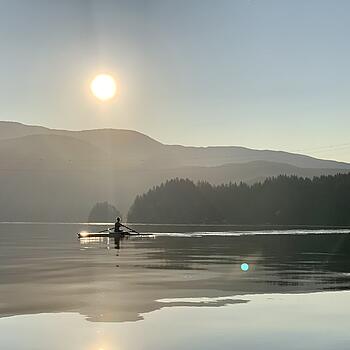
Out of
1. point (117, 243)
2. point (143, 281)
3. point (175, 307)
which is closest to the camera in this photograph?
point (175, 307)

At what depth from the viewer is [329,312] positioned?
29703 millimetres

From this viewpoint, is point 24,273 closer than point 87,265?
Yes

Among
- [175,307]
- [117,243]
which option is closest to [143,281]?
[175,307]

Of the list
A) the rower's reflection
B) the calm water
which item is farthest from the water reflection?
the rower's reflection

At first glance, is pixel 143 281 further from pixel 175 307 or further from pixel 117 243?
pixel 117 243

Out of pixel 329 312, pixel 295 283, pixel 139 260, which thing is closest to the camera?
pixel 329 312

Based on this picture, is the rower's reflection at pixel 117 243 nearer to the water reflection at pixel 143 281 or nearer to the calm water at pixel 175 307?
the water reflection at pixel 143 281

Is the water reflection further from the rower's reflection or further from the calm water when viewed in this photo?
the rower's reflection

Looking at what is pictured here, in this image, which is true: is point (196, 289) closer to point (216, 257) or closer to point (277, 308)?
point (277, 308)

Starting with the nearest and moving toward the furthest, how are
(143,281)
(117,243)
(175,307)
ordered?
(175,307) < (143,281) < (117,243)

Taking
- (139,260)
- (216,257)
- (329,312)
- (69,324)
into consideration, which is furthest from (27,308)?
(216,257)

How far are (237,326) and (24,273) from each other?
1068 inches

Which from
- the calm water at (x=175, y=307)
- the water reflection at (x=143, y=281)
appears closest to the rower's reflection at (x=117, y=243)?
the water reflection at (x=143, y=281)

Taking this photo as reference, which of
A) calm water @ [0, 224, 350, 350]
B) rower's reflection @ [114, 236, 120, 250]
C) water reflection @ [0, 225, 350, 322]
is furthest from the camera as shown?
rower's reflection @ [114, 236, 120, 250]
